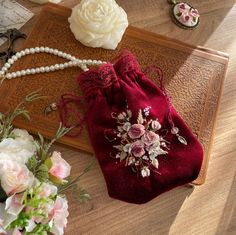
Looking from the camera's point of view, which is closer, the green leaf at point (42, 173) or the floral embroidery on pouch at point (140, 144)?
the green leaf at point (42, 173)

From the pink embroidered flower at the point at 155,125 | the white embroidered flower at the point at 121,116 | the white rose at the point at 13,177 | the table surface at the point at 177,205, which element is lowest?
the table surface at the point at 177,205

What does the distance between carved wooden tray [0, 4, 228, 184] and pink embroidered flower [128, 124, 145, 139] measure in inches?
3.6

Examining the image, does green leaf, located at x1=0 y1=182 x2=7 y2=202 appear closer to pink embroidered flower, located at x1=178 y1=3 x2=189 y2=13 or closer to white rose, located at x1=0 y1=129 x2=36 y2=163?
white rose, located at x1=0 y1=129 x2=36 y2=163

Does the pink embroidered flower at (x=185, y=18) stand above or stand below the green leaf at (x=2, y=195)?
above

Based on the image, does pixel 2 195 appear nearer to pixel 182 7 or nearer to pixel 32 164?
pixel 32 164

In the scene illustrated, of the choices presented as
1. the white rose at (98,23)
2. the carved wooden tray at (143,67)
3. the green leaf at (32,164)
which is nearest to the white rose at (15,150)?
the green leaf at (32,164)

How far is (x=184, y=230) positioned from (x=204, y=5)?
583 millimetres

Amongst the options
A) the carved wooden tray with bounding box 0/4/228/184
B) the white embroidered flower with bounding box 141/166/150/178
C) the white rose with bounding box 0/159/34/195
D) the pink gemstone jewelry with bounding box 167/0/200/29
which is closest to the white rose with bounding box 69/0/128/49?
the carved wooden tray with bounding box 0/4/228/184

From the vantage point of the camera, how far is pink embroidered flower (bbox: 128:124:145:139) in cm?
70

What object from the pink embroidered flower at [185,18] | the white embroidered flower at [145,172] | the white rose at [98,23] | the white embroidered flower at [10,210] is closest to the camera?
the white embroidered flower at [10,210]

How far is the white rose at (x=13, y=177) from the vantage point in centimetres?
46

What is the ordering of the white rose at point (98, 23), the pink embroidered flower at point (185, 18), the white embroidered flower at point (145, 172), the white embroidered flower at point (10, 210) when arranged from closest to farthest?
the white embroidered flower at point (10, 210), the white embroidered flower at point (145, 172), the white rose at point (98, 23), the pink embroidered flower at point (185, 18)

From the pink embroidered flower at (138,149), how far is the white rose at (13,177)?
0.25m

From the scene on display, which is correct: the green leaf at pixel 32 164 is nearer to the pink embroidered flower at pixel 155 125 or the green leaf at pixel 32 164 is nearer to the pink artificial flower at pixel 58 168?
the pink artificial flower at pixel 58 168
